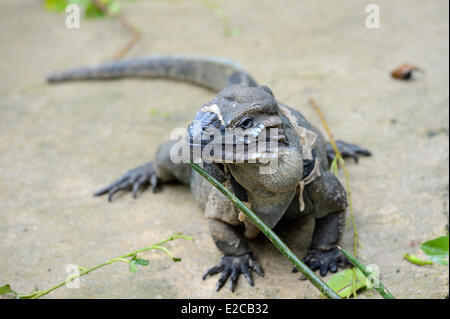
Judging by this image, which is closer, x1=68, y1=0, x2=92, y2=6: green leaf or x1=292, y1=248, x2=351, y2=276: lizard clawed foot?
x1=292, y1=248, x2=351, y2=276: lizard clawed foot

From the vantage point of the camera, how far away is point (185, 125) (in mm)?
6262

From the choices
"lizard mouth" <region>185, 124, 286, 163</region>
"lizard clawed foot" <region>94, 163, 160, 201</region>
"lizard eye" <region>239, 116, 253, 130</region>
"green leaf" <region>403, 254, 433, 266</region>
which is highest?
"lizard eye" <region>239, 116, 253, 130</region>

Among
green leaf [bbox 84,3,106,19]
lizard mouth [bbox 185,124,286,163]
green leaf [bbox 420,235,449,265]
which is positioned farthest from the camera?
green leaf [bbox 84,3,106,19]

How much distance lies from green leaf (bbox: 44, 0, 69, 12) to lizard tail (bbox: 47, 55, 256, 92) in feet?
9.46

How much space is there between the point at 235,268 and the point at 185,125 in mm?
2611

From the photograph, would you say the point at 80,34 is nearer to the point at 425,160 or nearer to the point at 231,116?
the point at 425,160

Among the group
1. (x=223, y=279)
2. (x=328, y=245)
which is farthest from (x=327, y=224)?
(x=223, y=279)

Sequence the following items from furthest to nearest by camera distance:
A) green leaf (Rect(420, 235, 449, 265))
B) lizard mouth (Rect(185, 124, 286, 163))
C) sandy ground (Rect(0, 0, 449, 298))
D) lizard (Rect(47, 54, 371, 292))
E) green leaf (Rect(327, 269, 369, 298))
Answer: sandy ground (Rect(0, 0, 449, 298)) < green leaf (Rect(327, 269, 369, 298)) < lizard (Rect(47, 54, 371, 292)) < lizard mouth (Rect(185, 124, 286, 163)) < green leaf (Rect(420, 235, 449, 265))

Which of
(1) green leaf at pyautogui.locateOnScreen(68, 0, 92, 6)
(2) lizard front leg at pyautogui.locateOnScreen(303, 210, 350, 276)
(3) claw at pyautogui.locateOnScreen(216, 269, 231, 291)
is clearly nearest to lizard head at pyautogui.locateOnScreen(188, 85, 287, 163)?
(2) lizard front leg at pyautogui.locateOnScreen(303, 210, 350, 276)

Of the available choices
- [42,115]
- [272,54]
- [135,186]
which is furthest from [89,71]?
[135,186]

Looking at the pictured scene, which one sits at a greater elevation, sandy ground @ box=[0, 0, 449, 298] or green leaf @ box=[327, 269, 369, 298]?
sandy ground @ box=[0, 0, 449, 298]

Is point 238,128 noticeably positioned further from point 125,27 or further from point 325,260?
point 125,27

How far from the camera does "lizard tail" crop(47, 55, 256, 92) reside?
23.2 ft

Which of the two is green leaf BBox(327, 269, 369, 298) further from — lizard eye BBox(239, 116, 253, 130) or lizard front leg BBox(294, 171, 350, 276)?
lizard eye BBox(239, 116, 253, 130)
